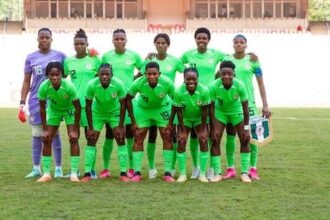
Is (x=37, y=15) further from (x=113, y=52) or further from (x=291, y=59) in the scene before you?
(x=113, y=52)

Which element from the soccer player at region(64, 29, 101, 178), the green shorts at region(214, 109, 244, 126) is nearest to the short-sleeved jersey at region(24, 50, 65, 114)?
the soccer player at region(64, 29, 101, 178)

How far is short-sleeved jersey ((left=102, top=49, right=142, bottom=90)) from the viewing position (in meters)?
10.3

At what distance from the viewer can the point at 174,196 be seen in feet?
28.3

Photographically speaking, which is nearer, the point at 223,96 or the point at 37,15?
the point at 223,96

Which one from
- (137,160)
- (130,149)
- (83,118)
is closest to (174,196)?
(137,160)

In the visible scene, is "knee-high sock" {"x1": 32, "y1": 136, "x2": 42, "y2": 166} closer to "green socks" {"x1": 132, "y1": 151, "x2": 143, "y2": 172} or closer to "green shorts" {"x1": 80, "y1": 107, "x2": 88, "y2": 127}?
"green shorts" {"x1": 80, "y1": 107, "x2": 88, "y2": 127}

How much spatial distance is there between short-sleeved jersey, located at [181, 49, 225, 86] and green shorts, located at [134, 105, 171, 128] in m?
0.63

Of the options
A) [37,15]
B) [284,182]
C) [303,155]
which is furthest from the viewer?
[37,15]

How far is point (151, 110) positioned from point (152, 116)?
0.08 metres

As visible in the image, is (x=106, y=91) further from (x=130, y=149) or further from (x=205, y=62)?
(x=205, y=62)

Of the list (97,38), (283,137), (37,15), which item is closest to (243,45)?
(283,137)

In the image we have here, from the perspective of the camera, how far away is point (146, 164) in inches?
468

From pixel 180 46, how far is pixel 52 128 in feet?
99.2

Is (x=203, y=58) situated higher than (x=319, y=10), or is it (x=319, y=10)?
(x=319, y=10)
